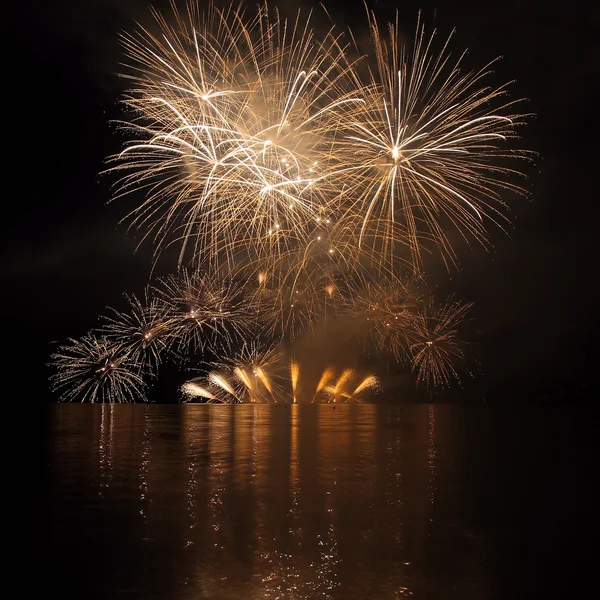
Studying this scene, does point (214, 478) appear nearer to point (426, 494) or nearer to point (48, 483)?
point (48, 483)

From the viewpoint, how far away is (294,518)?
10258 mm

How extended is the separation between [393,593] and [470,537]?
2.89 meters

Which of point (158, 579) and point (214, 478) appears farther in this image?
point (214, 478)

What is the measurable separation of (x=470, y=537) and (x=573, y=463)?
11062 mm

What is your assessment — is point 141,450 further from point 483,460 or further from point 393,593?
point 393,593

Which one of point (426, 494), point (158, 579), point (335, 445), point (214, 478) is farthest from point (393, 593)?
point (335, 445)

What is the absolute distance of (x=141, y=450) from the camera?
2075 cm

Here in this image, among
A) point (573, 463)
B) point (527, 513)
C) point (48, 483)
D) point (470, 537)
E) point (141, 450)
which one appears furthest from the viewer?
point (141, 450)

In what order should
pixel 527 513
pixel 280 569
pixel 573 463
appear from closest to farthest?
pixel 280 569
pixel 527 513
pixel 573 463

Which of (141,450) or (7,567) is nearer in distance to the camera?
(7,567)

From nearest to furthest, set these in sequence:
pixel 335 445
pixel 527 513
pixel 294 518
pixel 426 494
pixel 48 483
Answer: pixel 294 518 < pixel 527 513 < pixel 426 494 < pixel 48 483 < pixel 335 445

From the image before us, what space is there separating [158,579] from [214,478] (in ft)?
24.7

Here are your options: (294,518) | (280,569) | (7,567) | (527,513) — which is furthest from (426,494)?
(7,567)

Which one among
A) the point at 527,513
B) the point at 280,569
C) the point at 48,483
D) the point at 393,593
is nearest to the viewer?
the point at 393,593
